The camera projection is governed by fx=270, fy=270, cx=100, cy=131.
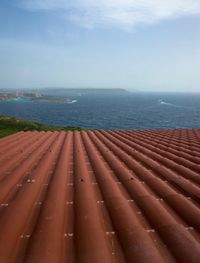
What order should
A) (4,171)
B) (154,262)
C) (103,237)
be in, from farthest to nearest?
(4,171)
(103,237)
(154,262)

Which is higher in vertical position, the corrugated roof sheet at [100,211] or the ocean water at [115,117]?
the corrugated roof sheet at [100,211]

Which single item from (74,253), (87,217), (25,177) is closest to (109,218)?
(87,217)

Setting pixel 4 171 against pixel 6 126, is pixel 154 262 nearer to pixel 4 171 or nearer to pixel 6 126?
pixel 4 171

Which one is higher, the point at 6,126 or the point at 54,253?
the point at 54,253

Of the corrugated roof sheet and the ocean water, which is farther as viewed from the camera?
the ocean water

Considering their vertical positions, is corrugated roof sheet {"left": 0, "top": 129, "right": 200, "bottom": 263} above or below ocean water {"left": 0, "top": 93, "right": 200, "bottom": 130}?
above

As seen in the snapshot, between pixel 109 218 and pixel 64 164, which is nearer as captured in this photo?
pixel 109 218

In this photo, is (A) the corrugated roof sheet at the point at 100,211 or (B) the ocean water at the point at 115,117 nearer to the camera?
(A) the corrugated roof sheet at the point at 100,211

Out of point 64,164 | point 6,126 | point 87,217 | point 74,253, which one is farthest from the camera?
point 6,126
